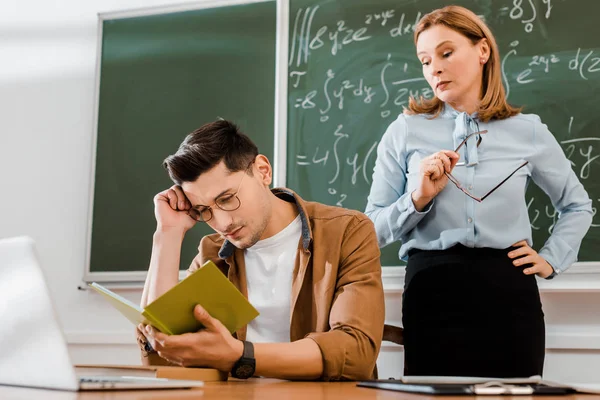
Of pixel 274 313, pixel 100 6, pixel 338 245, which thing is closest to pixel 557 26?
pixel 338 245

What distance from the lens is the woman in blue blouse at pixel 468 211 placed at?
191 centimetres

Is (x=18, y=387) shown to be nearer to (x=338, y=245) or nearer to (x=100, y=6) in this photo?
(x=338, y=245)

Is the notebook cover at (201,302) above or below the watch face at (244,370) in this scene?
above

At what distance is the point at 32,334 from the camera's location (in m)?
1.00

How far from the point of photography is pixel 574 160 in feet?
7.99

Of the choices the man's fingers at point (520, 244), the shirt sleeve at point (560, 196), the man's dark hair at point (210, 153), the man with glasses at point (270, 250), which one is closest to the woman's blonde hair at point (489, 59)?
the shirt sleeve at point (560, 196)

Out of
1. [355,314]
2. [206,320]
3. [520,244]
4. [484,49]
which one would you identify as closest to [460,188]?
[520,244]

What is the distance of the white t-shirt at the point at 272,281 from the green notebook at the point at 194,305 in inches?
15.5

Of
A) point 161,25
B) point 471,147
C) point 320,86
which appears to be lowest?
point 471,147

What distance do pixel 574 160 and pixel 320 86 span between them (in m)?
1.01

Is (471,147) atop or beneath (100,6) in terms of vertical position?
beneath

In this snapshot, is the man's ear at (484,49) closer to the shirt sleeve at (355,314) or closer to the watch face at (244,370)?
the shirt sleeve at (355,314)

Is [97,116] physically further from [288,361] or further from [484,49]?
[288,361]

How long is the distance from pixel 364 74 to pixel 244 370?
1679mm
